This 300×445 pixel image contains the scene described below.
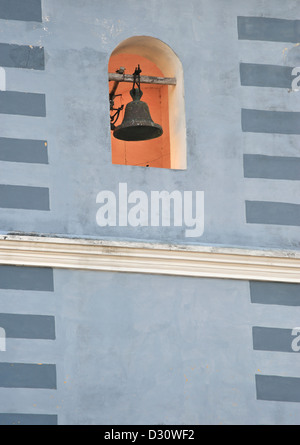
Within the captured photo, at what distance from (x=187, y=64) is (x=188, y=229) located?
171 centimetres

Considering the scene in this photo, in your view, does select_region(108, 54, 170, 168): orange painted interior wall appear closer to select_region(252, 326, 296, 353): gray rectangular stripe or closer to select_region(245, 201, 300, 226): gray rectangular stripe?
select_region(245, 201, 300, 226): gray rectangular stripe

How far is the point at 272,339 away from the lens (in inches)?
531

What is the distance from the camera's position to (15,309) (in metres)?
12.9

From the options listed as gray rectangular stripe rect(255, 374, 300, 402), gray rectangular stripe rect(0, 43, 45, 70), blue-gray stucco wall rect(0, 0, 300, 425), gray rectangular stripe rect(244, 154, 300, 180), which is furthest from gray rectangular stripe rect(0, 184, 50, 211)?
gray rectangular stripe rect(255, 374, 300, 402)

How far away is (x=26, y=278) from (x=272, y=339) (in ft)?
7.93

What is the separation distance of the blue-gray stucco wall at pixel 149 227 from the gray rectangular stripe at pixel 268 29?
14mm

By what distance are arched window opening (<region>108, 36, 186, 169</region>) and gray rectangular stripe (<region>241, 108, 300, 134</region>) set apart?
0.65 m

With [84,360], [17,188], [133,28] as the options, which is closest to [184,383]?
[84,360]

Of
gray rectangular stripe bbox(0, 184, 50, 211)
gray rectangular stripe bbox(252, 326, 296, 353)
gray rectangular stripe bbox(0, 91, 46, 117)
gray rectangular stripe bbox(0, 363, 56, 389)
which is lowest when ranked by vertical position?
gray rectangular stripe bbox(0, 363, 56, 389)

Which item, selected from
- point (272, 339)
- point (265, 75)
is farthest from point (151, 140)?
point (272, 339)

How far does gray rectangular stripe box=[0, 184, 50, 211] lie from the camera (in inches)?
520

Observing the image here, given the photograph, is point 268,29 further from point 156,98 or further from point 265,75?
point 156,98

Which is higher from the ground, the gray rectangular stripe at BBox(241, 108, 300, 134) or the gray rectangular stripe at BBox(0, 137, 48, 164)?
the gray rectangular stripe at BBox(241, 108, 300, 134)
